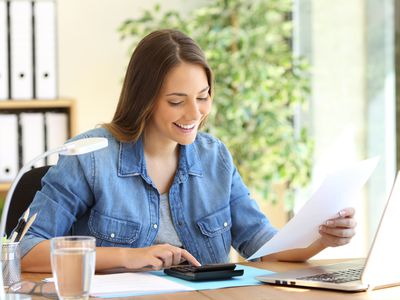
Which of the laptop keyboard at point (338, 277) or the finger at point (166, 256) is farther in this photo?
the finger at point (166, 256)

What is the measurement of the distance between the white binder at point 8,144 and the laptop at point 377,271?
6.22 feet

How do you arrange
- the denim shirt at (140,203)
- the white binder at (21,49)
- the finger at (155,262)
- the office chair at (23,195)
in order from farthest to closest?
the white binder at (21,49) → the office chair at (23,195) → the denim shirt at (140,203) → the finger at (155,262)

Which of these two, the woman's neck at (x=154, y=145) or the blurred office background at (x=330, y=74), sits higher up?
the blurred office background at (x=330, y=74)

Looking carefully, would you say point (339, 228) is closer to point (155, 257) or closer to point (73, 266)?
point (155, 257)

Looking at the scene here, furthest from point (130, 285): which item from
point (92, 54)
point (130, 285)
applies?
point (92, 54)

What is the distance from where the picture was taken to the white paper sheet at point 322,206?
5.35 feet

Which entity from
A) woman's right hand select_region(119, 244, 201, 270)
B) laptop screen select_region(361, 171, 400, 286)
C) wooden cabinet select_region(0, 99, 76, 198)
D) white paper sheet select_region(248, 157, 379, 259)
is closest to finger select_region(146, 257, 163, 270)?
woman's right hand select_region(119, 244, 201, 270)

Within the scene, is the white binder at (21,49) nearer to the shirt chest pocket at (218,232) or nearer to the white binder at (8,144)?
the white binder at (8,144)

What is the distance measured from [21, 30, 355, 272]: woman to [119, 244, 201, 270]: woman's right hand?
22 centimetres

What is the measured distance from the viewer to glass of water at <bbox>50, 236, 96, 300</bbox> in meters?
1.27

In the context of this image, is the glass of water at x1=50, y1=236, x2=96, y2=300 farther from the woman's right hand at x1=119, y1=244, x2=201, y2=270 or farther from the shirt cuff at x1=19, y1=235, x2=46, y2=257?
the shirt cuff at x1=19, y1=235, x2=46, y2=257

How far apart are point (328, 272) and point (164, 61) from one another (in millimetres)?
658

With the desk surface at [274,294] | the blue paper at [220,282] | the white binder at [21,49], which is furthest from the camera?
the white binder at [21,49]

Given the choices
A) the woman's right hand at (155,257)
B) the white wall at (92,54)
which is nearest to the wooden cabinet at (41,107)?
the white wall at (92,54)
